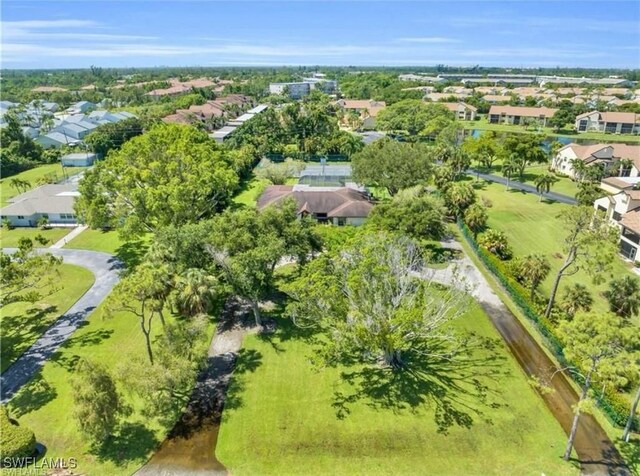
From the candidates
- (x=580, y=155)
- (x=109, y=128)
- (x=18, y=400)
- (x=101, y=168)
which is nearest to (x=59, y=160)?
(x=109, y=128)

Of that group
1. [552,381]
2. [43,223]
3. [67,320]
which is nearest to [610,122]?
[552,381]

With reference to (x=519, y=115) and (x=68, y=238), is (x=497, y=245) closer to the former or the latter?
(x=68, y=238)

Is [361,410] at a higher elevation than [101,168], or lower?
lower

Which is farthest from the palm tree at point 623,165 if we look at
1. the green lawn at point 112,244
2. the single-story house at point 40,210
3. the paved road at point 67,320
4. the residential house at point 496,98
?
the residential house at point 496,98

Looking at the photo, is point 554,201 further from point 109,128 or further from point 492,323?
point 109,128

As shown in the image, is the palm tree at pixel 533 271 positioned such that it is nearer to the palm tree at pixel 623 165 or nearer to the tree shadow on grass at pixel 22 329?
the tree shadow on grass at pixel 22 329

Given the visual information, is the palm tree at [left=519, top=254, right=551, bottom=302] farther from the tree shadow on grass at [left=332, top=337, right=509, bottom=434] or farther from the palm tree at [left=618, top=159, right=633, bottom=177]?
the palm tree at [left=618, top=159, right=633, bottom=177]

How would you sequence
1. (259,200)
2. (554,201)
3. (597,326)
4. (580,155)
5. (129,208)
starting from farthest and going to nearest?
(580,155) → (554,201) → (259,200) → (129,208) → (597,326)
